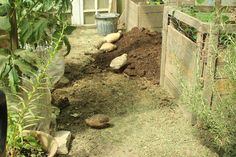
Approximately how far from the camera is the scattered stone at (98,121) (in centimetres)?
282

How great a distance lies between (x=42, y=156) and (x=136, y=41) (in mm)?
2694

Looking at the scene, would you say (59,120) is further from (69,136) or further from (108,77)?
(108,77)

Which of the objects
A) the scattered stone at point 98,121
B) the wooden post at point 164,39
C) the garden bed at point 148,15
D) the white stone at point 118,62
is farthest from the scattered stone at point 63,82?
the garden bed at point 148,15

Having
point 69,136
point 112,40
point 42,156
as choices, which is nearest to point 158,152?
point 69,136

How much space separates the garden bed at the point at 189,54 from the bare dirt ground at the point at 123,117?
27 centimetres

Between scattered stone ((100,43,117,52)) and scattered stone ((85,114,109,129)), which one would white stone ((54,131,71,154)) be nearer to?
scattered stone ((85,114,109,129))

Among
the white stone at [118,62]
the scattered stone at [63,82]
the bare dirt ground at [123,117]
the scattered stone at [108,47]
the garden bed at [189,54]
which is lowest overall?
the bare dirt ground at [123,117]

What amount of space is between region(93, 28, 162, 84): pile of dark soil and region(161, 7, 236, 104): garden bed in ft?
1.24

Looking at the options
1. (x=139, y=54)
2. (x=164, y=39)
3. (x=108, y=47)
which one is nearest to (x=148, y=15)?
(x=108, y=47)

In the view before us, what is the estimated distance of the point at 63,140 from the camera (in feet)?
8.19

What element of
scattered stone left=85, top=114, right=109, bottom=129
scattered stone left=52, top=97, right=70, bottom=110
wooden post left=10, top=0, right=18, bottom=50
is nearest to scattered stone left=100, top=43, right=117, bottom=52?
scattered stone left=52, top=97, right=70, bottom=110

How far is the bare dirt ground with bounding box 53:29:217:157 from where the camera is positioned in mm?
2568

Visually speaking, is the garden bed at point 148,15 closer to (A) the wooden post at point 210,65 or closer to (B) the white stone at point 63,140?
(A) the wooden post at point 210,65

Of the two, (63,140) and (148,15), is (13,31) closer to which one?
(63,140)
